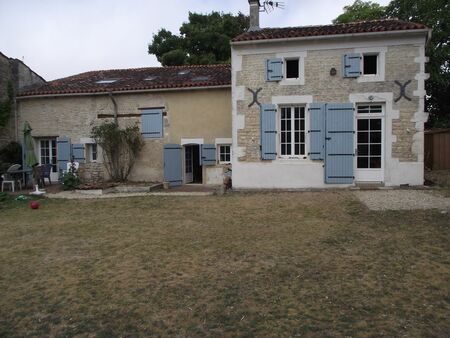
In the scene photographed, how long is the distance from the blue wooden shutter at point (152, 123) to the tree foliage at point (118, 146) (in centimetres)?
29

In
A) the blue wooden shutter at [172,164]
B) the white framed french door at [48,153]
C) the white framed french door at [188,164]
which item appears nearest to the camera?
the blue wooden shutter at [172,164]

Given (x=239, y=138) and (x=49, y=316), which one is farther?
(x=239, y=138)

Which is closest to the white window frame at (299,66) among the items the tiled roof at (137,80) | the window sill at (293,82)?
the window sill at (293,82)

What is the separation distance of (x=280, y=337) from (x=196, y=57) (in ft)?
78.9

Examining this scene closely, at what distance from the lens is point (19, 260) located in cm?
513

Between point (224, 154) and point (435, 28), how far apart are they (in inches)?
532

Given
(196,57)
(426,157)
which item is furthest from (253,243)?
(196,57)

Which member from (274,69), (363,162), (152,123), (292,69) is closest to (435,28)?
(292,69)

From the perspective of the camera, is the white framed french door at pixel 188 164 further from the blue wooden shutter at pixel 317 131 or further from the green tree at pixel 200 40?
the green tree at pixel 200 40

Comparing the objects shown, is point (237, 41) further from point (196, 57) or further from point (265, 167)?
point (196, 57)

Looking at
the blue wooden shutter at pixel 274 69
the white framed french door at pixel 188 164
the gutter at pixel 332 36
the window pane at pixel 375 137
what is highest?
the gutter at pixel 332 36

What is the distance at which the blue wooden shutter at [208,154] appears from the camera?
13.3 metres

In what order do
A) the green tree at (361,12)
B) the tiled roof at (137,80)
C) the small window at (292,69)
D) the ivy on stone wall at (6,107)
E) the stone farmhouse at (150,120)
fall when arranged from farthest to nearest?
the green tree at (361,12), the ivy on stone wall at (6,107), the tiled roof at (137,80), the stone farmhouse at (150,120), the small window at (292,69)

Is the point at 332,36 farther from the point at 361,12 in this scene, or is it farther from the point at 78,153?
the point at 361,12
